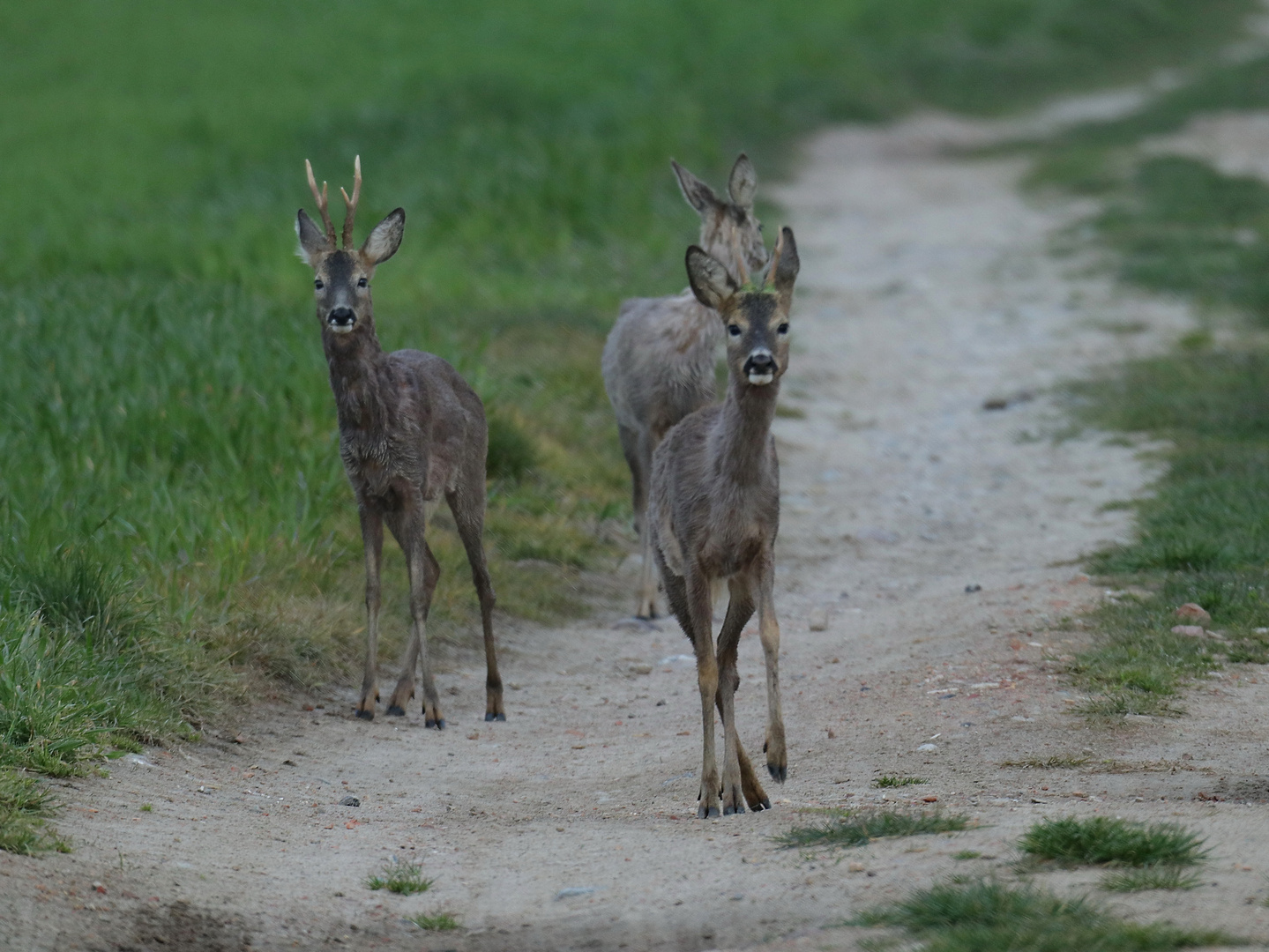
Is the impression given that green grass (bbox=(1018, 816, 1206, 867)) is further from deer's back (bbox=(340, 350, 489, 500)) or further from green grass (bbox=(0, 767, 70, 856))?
deer's back (bbox=(340, 350, 489, 500))

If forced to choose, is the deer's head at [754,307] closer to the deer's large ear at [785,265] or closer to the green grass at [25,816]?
the deer's large ear at [785,265]

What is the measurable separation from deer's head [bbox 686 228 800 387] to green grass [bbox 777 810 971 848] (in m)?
1.61

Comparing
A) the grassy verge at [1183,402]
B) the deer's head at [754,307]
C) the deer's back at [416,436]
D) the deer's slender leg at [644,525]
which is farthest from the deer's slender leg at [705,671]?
the deer's slender leg at [644,525]

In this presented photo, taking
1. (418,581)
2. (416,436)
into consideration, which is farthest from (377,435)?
(418,581)

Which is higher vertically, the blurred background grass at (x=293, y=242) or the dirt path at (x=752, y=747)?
the blurred background grass at (x=293, y=242)

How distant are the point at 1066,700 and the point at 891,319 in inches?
422

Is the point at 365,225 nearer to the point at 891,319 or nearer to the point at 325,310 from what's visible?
the point at 891,319

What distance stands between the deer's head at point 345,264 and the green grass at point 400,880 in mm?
2980

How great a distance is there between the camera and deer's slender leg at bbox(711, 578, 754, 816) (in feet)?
19.8

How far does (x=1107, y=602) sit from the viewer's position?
28.3ft

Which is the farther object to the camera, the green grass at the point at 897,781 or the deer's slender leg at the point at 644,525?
the deer's slender leg at the point at 644,525

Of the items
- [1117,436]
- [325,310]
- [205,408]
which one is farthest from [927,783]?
[1117,436]

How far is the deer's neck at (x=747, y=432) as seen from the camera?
627cm

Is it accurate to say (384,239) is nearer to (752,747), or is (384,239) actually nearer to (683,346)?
(683,346)
